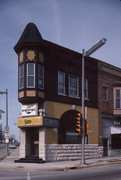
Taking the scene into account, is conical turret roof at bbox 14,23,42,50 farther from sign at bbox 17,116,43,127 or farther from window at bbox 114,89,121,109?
window at bbox 114,89,121,109

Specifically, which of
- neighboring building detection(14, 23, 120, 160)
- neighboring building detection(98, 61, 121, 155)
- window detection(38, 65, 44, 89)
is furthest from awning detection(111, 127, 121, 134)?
window detection(38, 65, 44, 89)

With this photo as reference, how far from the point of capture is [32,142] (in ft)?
92.5

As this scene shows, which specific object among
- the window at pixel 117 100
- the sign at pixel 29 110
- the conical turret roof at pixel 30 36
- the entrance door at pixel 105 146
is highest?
the conical turret roof at pixel 30 36

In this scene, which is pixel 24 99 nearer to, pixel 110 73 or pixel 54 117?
pixel 54 117

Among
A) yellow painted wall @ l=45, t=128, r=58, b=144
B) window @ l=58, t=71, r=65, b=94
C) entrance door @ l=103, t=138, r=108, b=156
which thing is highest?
window @ l=58, t=71, r=65, b=94

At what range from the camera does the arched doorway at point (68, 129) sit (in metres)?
28.3

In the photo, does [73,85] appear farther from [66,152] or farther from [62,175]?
[62,175]

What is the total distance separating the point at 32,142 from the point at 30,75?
227 inches

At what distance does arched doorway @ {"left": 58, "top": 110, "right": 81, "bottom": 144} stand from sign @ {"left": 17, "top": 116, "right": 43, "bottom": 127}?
268cm

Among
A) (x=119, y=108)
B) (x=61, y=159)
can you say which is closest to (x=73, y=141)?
(x=61, y=159)

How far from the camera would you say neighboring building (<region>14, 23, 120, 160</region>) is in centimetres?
2677

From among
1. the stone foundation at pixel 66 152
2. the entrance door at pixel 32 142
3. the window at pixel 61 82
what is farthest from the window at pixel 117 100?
the entrance door at pixel 32 142

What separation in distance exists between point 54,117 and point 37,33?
23.7 feet

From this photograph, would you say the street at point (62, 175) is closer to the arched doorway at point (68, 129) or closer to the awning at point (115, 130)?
the arched doorway at point (68, 129)
